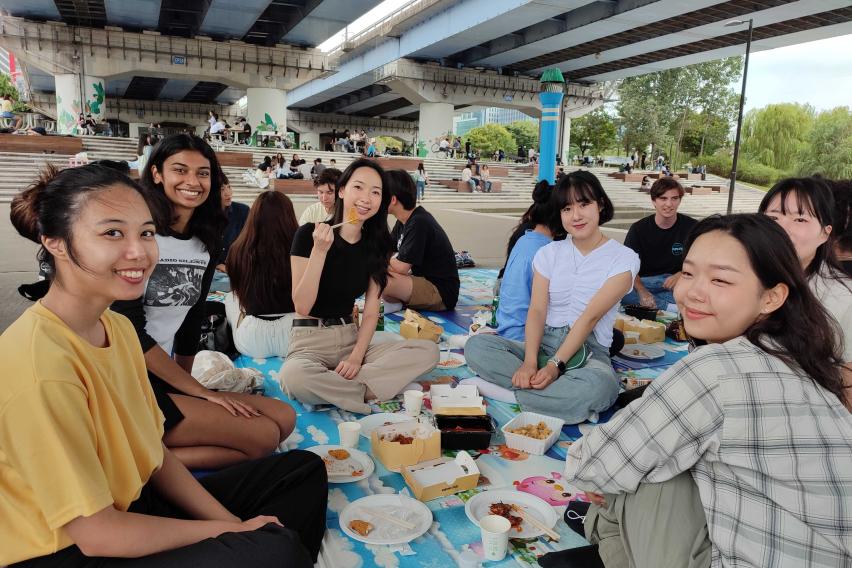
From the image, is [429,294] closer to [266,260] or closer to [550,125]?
[266,260]

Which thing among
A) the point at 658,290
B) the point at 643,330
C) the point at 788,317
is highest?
the point at 788,317

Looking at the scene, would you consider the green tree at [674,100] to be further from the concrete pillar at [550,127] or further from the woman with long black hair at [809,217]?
the woman with long black hair at [809,217]

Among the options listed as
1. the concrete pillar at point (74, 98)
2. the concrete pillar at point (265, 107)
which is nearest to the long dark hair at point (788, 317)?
the concrete pillar at point (74, 98)

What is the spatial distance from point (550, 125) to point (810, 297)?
13.7 m

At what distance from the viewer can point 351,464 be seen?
275cm

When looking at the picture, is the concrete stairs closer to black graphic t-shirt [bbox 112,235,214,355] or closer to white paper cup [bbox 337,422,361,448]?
white paper cup [bbox 337,422,361,448]

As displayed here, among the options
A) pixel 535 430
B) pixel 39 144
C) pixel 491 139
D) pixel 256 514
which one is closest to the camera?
pixel 256 514

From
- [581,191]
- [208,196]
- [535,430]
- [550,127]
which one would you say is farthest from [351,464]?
[550,127]

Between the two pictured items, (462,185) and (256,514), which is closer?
(256,514)

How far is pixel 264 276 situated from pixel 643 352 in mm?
3043

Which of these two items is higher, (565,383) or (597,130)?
(597,130)

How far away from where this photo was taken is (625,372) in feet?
14.0

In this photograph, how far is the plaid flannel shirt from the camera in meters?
1.46

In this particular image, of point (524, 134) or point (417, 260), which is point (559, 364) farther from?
point (524, 134)
